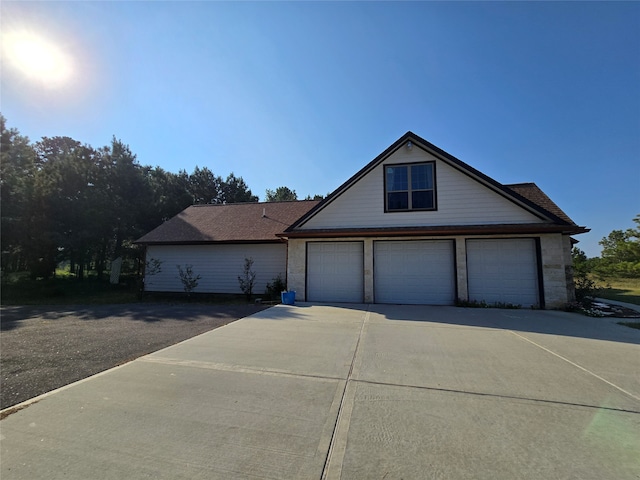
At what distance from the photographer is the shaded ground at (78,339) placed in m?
4.08

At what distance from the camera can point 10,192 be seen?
699 inches

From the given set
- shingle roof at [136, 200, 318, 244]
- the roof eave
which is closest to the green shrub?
shingle roof at [136, 200, 318, 244]

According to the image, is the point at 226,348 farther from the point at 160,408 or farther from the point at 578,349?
the point at 578,349

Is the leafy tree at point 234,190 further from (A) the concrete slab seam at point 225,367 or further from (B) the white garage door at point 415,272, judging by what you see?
(A) the concrete slab seam at point 225,367

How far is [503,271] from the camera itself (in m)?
10.2

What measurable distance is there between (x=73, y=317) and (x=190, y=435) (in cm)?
972

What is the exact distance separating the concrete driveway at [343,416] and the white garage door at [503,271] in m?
4.82

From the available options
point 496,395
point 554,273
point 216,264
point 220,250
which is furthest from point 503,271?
point 216,264

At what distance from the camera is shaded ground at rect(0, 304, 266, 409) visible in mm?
4085

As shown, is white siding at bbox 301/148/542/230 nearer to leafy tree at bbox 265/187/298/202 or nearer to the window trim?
the window trim

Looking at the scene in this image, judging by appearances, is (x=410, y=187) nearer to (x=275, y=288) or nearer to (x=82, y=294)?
(x=275, y=288)

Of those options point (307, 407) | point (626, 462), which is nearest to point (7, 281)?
point (307, 407)

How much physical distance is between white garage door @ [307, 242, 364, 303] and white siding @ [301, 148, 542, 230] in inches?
36.1

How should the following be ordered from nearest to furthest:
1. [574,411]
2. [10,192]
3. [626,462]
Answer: [626,462]
[574,411]
[10,192]
